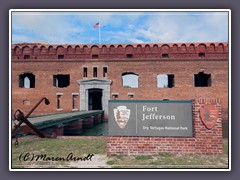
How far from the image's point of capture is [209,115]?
632 cm

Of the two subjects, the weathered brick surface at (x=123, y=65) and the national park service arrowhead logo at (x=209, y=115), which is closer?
the national park service arrowhead logo at (x=209, y=115)

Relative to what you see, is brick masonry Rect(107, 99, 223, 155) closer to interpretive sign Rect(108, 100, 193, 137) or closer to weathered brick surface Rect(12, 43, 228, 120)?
interpretive sign Rect(108, 100, 193, 137)

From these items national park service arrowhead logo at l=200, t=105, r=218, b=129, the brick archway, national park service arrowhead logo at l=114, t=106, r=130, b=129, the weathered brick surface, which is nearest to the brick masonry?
national park service arrowhead logo at l=200, t=105, r=218, b=129

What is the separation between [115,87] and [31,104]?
7288mm

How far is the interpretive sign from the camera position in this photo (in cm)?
632

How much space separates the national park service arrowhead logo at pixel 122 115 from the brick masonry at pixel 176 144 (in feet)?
1.42

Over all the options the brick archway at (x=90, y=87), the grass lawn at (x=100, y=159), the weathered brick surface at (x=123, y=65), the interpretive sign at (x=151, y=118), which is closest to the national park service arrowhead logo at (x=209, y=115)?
the interpretive sign at (x=151, y=118)

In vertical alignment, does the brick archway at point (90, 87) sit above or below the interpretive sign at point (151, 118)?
above

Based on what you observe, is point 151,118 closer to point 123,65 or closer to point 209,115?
point 209,115

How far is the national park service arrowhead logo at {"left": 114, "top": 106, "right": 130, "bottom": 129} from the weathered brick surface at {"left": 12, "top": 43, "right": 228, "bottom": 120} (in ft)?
42.1

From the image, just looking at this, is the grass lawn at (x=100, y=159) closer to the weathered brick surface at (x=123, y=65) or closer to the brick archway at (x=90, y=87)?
the weathered brick surface at (x=123, y=65)

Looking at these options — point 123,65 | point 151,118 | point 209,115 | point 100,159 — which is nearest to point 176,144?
point 151,118

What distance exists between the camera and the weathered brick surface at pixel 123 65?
18766 millimetres

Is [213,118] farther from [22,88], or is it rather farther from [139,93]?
[22,88]
